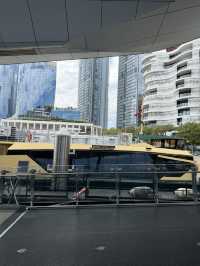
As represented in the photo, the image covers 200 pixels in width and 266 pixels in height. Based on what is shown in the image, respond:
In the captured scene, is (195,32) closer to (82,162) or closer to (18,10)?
(18,10)

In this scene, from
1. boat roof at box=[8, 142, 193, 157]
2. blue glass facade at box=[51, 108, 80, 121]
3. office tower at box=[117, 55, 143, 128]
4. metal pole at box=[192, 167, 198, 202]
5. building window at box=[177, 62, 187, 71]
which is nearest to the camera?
metal pole at box=[192, 167, 198, 202]

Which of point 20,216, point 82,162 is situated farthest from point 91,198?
point 82,162

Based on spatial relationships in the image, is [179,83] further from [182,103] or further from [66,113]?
[66,113]

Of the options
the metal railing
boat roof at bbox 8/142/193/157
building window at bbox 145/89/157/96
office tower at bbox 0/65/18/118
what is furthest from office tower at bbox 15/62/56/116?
the metal railing

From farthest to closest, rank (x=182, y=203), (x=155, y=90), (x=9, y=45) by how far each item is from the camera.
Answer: (x=155, y=90) < (x=182, y=203) < (x=9, y=45)

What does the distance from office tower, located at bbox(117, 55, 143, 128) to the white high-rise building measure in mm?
30427

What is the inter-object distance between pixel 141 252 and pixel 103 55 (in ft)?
15.4

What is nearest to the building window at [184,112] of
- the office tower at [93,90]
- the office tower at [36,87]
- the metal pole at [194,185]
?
the office tower at [36,87]

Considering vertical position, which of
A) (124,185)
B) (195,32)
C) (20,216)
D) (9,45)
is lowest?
(20,216)

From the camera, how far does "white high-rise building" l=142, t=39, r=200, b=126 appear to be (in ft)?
Result: 278

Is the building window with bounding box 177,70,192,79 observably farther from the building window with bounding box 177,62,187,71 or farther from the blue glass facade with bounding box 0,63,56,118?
the blue glass facade with bounding box 0,63,56,118

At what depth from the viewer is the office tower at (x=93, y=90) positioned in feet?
456

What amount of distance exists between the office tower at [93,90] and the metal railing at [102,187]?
12687 cm

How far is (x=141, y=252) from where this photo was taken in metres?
4.86
